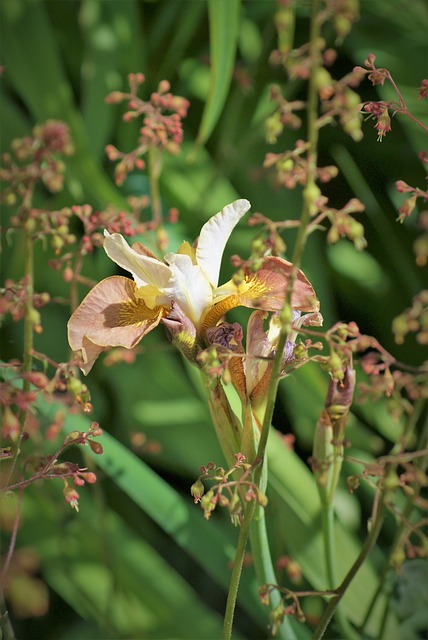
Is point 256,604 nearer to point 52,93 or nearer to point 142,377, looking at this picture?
point 142,377

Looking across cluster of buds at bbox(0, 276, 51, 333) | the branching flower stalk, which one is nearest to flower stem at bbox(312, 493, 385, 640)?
the branching flower stalk

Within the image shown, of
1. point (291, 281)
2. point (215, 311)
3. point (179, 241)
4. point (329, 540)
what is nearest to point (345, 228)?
point (291, 281)

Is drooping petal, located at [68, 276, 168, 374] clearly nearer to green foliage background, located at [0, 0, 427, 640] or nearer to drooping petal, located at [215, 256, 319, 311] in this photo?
drooping petal, located at [215, 256, 319, 311]

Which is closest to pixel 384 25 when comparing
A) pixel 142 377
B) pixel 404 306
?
pixel 404 306

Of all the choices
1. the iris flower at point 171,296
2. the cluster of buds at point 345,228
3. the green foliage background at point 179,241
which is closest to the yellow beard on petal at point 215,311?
the iris flower at point 171,296

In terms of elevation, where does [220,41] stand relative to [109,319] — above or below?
above

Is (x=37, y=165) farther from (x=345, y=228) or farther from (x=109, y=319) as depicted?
(x=345, y=228)

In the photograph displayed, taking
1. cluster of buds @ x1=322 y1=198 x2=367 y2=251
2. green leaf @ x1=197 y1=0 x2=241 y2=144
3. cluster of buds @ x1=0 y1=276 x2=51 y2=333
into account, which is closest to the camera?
cluster of buds @ x1=322 y1=198 x2=367 y2=251
